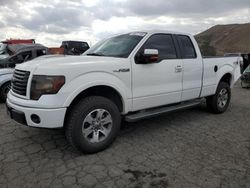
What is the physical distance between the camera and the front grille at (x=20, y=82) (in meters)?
3.64

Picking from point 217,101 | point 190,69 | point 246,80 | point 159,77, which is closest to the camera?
point 159,77

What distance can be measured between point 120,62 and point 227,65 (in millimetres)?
3453

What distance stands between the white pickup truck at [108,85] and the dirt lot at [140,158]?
0.39 metres

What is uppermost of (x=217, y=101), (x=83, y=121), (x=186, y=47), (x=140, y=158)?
(x=186, y=47)

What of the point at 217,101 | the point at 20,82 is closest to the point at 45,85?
the point at 20,82

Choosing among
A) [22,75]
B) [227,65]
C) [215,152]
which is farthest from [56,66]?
[227,65]

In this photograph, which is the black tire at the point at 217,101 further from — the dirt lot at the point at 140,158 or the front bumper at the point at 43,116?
the front bumper at the point at 43,116

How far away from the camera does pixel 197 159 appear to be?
375 cm

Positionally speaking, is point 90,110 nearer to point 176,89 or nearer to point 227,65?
point 176,89

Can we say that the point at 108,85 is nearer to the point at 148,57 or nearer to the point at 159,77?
the point at 148,57

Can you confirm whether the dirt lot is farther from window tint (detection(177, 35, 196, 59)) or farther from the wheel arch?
window tint (detection(177, 35, 196, 59))

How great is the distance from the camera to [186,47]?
536 centimetres

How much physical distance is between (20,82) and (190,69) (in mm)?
3217

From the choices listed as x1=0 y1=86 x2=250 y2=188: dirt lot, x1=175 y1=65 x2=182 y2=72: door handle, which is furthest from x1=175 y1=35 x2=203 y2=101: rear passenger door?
x1=0 y1=86 x2=250 y2=188: dirt lot
